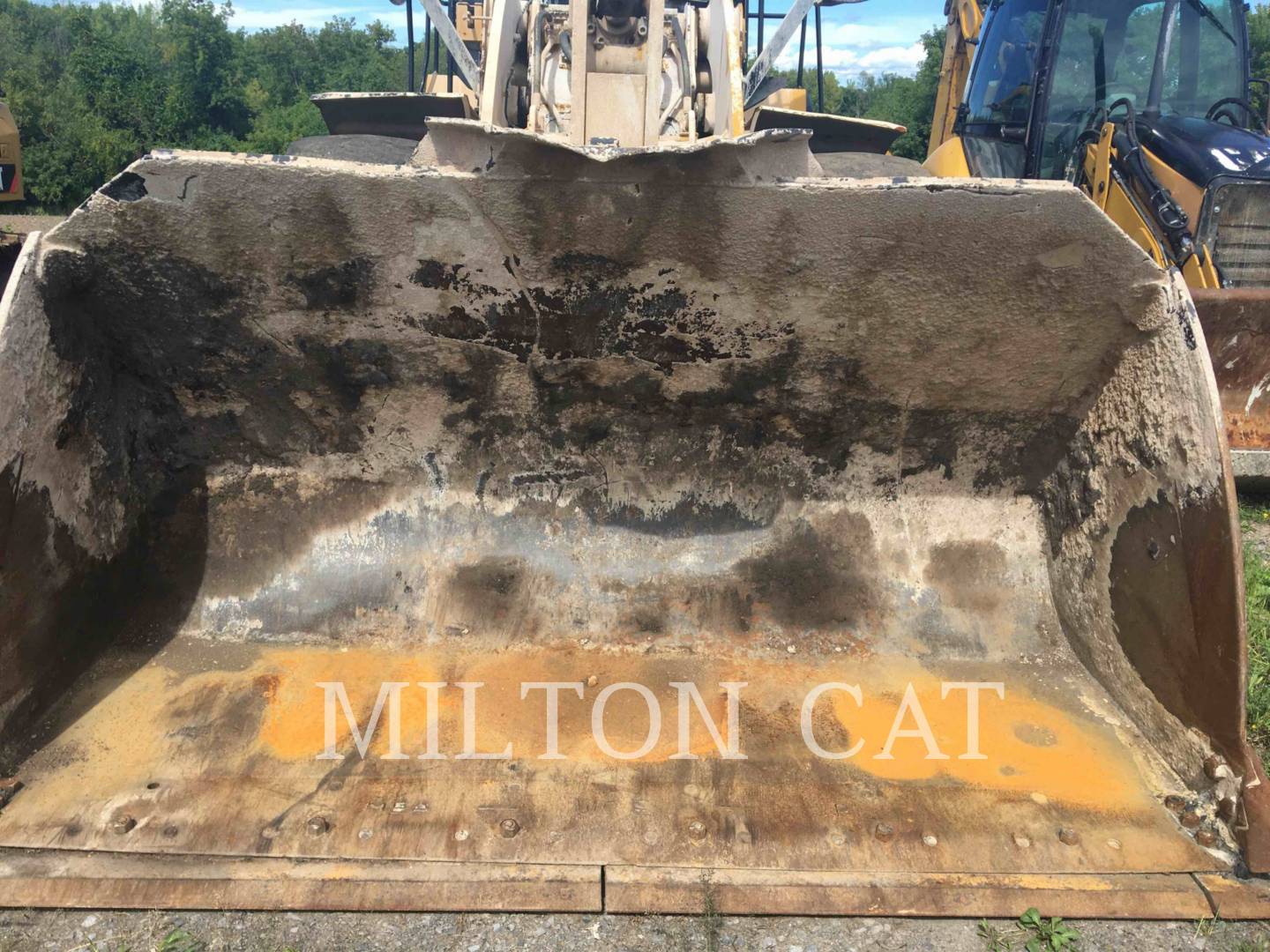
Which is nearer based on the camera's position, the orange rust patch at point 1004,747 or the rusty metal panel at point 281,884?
the rusty metal panel at point 281,884

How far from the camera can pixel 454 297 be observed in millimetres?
2213

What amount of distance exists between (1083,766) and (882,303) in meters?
1.18

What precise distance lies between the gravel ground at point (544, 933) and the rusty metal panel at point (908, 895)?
63 millimetres

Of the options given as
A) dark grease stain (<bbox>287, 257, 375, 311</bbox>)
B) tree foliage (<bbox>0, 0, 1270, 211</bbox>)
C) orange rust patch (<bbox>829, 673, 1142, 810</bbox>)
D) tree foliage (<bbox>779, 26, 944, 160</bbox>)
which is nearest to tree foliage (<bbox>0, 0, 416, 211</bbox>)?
tree foliage (<bbox>0, 0, 1270, 211</bbox>)

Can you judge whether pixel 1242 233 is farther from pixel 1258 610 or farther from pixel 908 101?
pixel 908 101

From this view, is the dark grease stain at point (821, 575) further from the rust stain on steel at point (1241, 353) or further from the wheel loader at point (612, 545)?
the rust stain on steel at point (1241, 353)

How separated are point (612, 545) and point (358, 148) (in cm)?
257

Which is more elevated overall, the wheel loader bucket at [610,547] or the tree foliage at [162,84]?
the tree foliage at [162,84]

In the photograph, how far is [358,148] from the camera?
4.06m

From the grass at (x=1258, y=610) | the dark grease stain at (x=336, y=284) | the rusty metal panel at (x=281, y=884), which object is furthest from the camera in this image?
the grass at (x=1258, y=610)

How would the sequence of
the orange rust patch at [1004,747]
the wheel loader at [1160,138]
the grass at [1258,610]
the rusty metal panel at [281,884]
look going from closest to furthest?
the rusty metal panel at [281,884] → the orange rust patch at [1004,747] → the grass at [1258,610] → the wheel loader at [1160,138]

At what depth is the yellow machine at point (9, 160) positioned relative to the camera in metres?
9.54

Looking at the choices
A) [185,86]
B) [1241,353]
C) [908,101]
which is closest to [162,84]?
[185,86]

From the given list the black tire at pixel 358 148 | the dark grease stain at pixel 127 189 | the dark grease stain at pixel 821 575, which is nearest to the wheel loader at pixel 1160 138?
the dark grease stain at pixel 821 575
